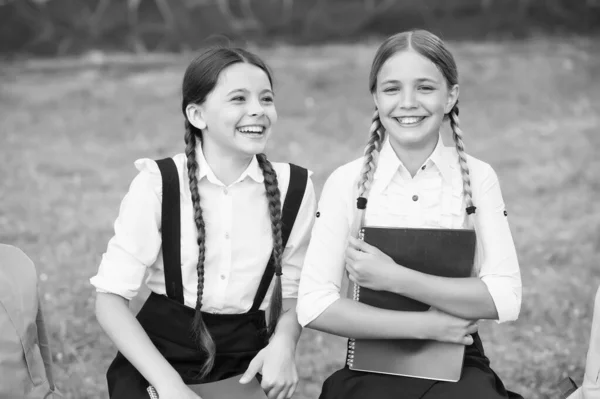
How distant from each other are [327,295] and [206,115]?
579 millimetres

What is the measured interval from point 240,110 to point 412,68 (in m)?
0.45

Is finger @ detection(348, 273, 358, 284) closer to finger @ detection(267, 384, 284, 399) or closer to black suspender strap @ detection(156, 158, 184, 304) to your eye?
finger @ detection(267, 384, 284, 399)

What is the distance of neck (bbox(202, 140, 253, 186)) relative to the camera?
229 centimetres

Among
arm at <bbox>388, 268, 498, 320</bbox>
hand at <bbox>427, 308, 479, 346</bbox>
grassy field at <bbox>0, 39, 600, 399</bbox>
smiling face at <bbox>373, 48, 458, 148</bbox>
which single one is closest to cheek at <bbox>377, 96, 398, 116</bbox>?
smiling face at <bbox>373, 48, 458, 148</bbox>

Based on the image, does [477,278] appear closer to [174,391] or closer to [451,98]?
[451,98]

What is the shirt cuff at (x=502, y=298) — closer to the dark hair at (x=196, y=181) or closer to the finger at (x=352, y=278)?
the finger at (x=352, y=278)

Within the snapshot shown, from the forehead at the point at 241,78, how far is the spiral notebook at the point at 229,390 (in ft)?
2.48

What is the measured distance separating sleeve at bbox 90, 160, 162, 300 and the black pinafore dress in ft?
0.10

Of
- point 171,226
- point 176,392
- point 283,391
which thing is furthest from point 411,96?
point 176,392

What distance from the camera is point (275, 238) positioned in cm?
224

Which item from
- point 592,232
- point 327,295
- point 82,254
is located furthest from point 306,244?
point 592,232

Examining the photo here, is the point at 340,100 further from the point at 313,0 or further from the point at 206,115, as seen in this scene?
the point at 206,115

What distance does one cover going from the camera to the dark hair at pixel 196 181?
2.21m

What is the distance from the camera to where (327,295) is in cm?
212
